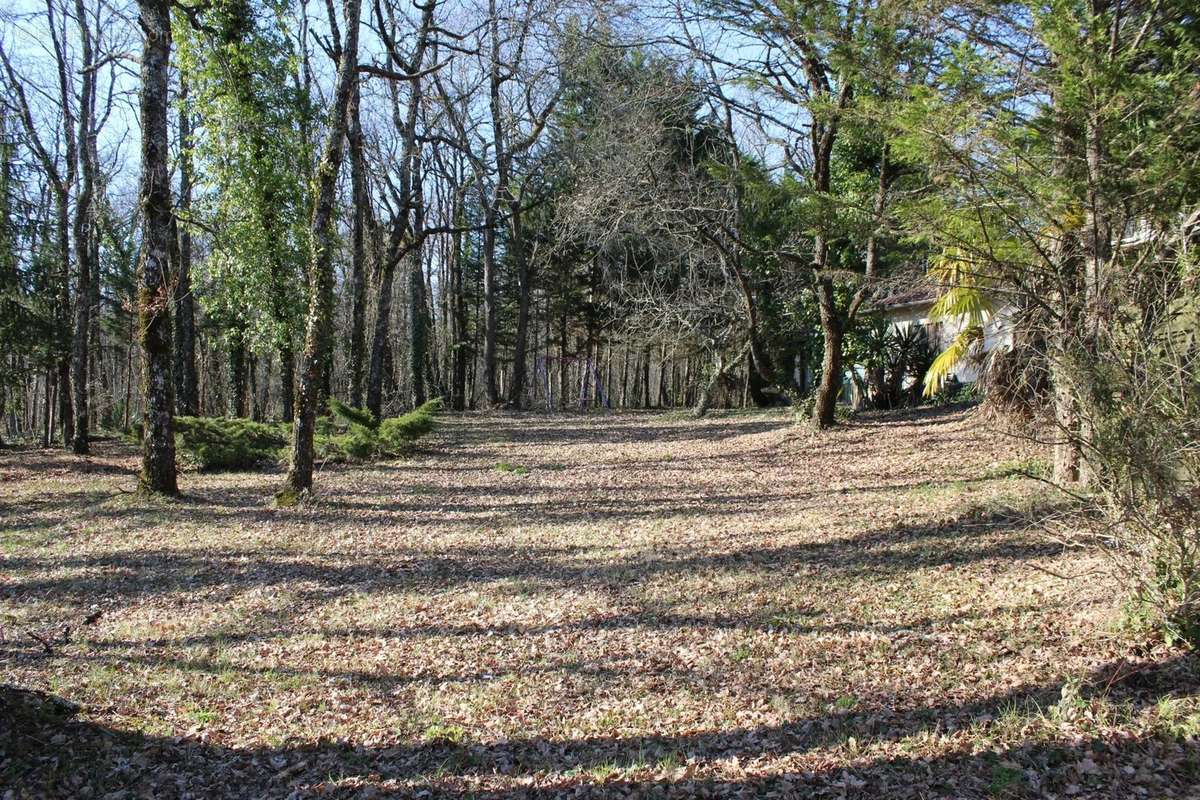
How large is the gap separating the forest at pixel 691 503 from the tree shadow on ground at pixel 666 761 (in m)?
0.02

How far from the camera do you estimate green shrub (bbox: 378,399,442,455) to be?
14.1 metres

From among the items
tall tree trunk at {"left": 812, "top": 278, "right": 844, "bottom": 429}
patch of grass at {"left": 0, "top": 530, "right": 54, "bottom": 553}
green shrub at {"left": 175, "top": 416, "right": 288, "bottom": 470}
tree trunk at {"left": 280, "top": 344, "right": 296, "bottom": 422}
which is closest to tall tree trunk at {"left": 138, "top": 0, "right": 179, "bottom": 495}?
patch of grass at {"left": 0, "top": 530, "right": 54, "bottom": 553}

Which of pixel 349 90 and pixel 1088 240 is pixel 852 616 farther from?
pixel 349 90

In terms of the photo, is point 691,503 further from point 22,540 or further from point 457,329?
point 457,329

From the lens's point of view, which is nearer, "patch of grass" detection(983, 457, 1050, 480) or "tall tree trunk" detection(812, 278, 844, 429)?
"patch of grass" detection(983, 457, 1050, 480)

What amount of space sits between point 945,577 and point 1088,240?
10.2 ft

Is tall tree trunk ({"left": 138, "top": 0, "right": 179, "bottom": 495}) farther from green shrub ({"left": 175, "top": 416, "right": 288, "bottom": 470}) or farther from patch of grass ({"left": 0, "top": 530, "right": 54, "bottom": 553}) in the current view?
green shrub ({"left": 175, "top": 416, "right": 288, "bottom": 470})

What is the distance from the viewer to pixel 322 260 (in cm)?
944

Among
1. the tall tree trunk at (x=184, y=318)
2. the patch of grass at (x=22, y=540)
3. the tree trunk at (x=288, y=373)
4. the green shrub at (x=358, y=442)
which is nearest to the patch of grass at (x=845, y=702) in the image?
the patch of grass at (x=22, y=540)

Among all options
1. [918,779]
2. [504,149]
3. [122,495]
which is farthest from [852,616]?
[504,149]

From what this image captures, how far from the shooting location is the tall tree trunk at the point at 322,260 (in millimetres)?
9359

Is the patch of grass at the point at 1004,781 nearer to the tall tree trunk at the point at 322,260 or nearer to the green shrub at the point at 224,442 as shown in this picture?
the tall tree trunk at the point at 322,260

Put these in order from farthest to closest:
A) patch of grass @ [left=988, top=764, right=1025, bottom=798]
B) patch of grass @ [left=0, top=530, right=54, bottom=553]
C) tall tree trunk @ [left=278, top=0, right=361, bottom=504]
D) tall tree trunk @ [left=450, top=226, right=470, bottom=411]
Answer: tall tree trunk @ [left=450, top=226, right=470, bottom=411], tall tree trunk @ [left=278, top=0, right=361, bottom=504], patch of grass @ [left=0, top=530, right=54, bottom=553], patch of grass @ [left=988, top=764, right=1025, bottom=798]

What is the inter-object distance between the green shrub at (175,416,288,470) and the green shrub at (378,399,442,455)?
1.95 m
